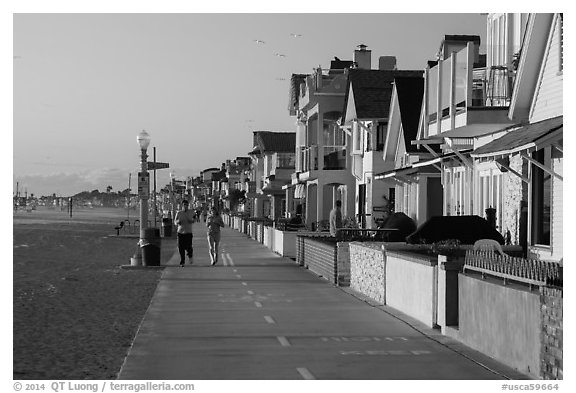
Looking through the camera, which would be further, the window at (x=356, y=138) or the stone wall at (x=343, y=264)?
the window at (x=356, y=138)

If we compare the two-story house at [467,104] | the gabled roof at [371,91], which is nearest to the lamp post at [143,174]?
the two-story house at [467,104]

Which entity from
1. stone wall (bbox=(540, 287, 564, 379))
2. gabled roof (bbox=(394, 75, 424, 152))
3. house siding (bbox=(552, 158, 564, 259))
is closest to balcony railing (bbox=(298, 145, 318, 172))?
gabled roof (bbox=(394, 75, 424, 152))

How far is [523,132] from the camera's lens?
57.9 feet

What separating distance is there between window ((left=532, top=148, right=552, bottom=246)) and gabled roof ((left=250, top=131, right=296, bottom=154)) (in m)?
66.1

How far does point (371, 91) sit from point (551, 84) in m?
24.0

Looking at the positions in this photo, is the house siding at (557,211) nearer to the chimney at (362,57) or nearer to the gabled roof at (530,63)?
the gabled roof at (530,63)

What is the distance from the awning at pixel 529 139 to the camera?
15.2m

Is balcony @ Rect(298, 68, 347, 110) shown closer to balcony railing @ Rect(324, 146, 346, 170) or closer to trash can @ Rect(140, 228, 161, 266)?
balcony railing @ Rect(324, 146, 346, 170)

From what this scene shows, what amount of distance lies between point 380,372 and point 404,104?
26.0 m

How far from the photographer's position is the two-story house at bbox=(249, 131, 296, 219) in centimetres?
7256

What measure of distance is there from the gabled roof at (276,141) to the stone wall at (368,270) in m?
63.8

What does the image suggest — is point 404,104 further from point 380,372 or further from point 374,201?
point 380,372

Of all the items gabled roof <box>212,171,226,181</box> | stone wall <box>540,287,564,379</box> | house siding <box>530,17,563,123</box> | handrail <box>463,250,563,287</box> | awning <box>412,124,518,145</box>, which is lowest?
stone wall <box>540,287,564,379</box>

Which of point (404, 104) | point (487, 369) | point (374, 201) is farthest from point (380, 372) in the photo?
point (374, 201)
